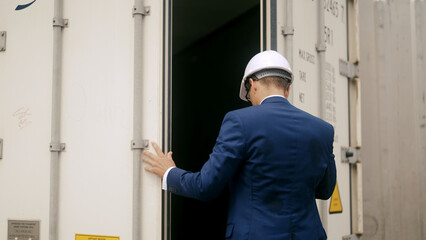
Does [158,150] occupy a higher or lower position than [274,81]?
lower

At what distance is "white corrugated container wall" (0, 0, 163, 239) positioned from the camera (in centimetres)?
271

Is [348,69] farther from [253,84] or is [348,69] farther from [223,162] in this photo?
[223,162]

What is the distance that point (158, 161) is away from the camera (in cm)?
263

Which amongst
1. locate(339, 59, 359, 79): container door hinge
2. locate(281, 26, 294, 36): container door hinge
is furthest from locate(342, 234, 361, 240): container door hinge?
locate(281, 26, 294, 36): container door hinge

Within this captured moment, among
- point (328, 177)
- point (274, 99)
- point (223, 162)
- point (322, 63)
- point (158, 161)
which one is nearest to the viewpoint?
point (223, 162)

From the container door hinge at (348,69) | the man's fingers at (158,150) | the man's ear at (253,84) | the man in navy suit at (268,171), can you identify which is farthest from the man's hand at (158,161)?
the container door hinge at (348,69)

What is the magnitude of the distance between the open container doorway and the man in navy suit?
5.42ft

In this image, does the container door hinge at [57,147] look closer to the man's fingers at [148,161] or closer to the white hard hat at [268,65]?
the man's fingers at [148,161]

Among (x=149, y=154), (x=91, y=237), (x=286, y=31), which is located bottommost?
(x=91, y=237)

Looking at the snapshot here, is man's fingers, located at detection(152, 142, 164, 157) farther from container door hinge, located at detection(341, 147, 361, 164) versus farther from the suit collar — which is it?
container door hinge, located at detection(341, 147, 361, 164)

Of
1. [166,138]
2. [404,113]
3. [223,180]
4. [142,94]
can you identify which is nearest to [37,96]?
[142,94]

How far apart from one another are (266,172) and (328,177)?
18.4 inches

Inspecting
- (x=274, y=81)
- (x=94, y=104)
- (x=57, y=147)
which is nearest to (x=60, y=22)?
(x=94, y=104)

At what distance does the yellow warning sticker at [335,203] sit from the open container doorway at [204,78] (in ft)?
3.16
